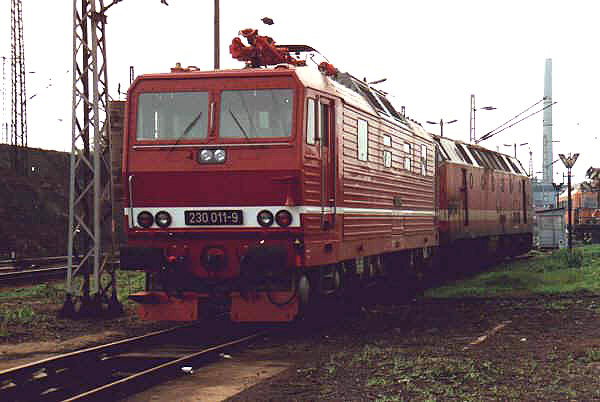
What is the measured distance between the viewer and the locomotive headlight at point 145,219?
37.2ft

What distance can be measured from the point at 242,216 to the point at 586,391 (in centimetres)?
A: 502

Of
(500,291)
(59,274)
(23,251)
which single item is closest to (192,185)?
(500,291)

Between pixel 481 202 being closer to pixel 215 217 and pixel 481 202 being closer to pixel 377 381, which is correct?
pixel 215 217

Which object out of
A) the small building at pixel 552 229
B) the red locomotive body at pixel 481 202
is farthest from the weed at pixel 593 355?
the small building at pixel 552 229

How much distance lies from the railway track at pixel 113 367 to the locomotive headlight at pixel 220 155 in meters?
2.34

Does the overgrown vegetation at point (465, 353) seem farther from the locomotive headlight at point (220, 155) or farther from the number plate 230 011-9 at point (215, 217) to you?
the locomotive headlight at point (220, 155)

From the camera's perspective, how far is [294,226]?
35.8ft

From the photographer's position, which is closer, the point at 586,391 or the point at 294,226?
the point at 586,391

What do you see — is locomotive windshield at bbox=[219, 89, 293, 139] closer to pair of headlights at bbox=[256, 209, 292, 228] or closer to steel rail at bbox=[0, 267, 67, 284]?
pair of headlights at bbox=[256, 209, 292, 228]

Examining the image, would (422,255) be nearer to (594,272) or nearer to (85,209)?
(594,272)

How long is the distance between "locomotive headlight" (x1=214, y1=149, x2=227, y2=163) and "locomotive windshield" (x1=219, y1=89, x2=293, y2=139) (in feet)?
0.70

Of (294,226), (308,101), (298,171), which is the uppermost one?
(308,101)

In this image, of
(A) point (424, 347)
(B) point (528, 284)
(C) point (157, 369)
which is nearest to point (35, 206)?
(B) point (528, 284)

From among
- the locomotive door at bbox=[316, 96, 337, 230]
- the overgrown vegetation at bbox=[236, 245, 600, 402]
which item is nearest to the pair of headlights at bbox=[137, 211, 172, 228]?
the locomotive door at bbox=[316, 96, 337, 230]
